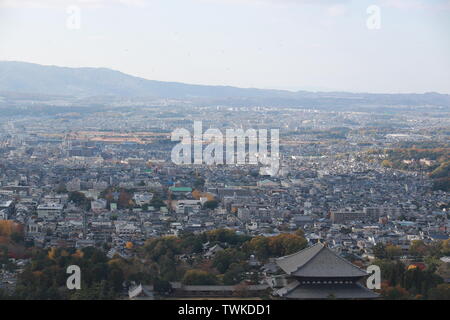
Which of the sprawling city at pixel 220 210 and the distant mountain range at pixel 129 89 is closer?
the sprawling city at pixel 220 210

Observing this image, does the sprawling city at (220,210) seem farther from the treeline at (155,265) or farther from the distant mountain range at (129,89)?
the distant mountain range at (129,89)

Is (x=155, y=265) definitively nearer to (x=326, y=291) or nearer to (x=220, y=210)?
(x=326, y=291)

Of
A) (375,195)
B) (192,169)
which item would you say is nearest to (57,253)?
(375,195)

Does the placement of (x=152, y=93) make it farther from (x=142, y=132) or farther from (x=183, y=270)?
(x=183, y=270)

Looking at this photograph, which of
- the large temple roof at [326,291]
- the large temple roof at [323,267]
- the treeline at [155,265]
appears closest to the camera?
the large temple roof at [326,291]

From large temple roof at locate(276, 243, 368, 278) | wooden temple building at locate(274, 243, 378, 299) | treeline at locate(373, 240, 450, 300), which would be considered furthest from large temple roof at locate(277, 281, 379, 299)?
treeline at locate(373, 240, 450, 300)

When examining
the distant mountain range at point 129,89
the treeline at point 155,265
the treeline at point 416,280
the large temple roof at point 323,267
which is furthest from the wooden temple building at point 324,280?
the distant mountain range at point 129,89
